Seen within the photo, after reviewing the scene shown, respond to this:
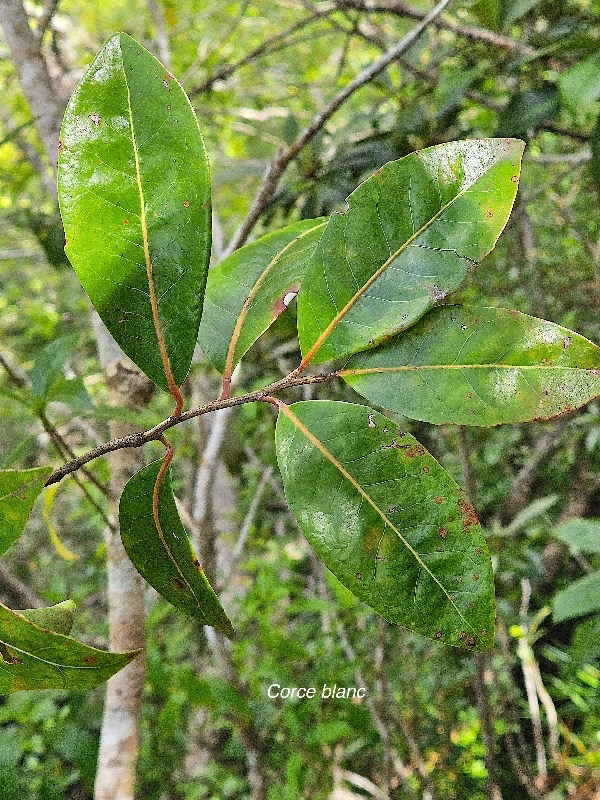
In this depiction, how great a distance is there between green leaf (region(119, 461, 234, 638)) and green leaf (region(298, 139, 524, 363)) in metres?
0.15

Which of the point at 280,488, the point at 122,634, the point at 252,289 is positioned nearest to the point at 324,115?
the point at 252,289

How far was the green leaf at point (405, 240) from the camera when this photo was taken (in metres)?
0.41

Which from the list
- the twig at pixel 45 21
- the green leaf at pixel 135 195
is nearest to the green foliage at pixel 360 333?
the green leaf at pixel 135 195

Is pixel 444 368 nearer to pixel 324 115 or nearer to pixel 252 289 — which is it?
pixel 252 289

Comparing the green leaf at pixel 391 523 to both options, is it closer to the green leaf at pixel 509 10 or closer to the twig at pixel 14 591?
the twig at pixel 14 591

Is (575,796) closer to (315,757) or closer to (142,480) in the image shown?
(315,757)

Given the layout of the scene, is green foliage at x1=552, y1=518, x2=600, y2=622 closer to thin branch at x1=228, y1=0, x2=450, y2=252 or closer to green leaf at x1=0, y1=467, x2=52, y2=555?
thin branch at x1=228, y1=0, x2=450, y2=252

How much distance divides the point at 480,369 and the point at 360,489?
0.12m

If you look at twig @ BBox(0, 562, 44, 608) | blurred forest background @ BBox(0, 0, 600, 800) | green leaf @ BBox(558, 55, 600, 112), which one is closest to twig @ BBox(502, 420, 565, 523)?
blurred forest background @ BBox(0, 0, 600, 800)

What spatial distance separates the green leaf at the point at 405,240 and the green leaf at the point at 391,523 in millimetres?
64

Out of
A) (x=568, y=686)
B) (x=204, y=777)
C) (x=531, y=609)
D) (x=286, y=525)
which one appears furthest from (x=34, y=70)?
(x=531, y=609)

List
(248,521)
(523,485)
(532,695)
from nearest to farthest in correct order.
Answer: (248,521)
(532,695)
(523,485)

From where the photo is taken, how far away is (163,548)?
0.43 m

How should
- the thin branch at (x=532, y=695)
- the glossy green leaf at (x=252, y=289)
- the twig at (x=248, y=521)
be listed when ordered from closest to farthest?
1. the glossy green leaf at (x=252, y=289)
2. the twig at (x=248, y=521)
3. the thin branch at (x=532, y=695)
